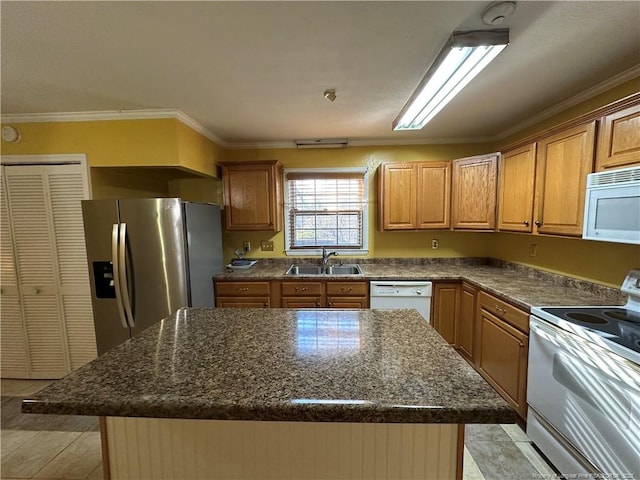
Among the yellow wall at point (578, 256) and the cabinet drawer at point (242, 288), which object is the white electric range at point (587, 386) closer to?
the yellow wall at point (578, 256)

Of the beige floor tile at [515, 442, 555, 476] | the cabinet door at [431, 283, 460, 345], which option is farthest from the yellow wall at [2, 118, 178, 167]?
the beige floor tile at [515, 442, 555, 476]

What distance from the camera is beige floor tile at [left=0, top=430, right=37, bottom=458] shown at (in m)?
1.85

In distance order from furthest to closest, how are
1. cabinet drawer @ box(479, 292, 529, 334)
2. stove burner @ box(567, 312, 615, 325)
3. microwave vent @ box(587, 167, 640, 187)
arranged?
cabinet drawer @ box(479, 292, 529, 334), stove burner @ box(567, 312, 615, 325), microwave vent @ box(587, 167, 640, 187)

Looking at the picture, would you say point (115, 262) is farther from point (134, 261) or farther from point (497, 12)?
point (497, 12)

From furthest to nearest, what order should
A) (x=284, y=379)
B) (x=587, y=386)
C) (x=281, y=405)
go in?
1. (x=587, y=386)
2. (x=284, y=379)
3. (x=281, y=405)

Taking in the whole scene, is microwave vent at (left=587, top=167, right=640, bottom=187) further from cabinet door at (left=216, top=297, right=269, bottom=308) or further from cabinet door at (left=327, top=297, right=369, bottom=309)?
cabinet door at (left=216, top=297, right=269, bottom=308)

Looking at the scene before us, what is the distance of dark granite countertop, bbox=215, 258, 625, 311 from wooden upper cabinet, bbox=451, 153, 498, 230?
0.55 meters

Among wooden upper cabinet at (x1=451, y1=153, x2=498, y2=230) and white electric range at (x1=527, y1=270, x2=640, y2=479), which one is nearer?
white electric range at (x1=527, y1=270, x2=640, y2=479)

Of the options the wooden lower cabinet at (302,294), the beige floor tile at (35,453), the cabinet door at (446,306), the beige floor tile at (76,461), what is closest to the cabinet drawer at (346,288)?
the wooden lower cabinet at (302,294)

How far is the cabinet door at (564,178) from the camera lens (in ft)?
5.80

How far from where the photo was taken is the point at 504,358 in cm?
211

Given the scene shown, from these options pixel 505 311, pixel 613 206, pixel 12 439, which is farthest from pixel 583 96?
pixel 12 439

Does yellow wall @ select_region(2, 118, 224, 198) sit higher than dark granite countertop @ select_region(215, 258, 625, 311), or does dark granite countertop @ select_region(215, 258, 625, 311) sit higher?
yellow wall @ select_region(2, 118, 224, 198)

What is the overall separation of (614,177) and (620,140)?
22 centimetres
